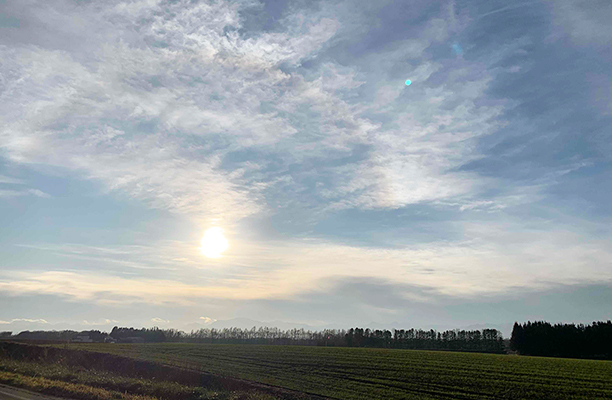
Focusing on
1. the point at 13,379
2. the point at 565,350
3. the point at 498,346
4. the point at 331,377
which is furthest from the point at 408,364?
the point at 498,346

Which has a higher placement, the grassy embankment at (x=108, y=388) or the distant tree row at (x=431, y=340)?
the grassy embankment at (x=108, y=388)

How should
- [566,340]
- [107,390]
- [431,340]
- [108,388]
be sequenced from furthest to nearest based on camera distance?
[431,340] < [566,340] < [108,388] < [107,390]

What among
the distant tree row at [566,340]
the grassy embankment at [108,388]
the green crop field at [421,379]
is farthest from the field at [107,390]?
the distant tree row at [566,340]

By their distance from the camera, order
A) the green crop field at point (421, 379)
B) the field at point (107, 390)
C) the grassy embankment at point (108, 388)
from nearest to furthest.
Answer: the field at point (107, 390) < the grassy embankment at point (108, 388) < the green crop field at point (421, 379)

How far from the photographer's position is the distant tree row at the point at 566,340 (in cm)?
10581

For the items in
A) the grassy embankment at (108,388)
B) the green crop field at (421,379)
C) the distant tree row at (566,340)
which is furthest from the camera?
the distant tree row at (566,340)

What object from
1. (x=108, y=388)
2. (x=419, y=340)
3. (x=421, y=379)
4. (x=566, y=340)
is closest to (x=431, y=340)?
(x=419, y=340)

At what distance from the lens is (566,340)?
109812mm

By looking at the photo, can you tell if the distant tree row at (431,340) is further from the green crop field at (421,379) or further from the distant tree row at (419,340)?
the green crop field at (421,379)

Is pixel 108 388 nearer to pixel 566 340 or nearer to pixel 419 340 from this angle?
pixel 566 340

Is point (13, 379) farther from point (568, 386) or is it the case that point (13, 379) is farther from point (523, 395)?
point (568, 386)

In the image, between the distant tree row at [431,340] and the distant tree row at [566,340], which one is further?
the distant tree row at [431,340]

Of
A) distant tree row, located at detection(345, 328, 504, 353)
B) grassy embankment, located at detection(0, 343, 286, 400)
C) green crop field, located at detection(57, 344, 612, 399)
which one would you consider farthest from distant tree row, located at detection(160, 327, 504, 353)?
grassy embankment, located at detection(0, 343, 286, 400)

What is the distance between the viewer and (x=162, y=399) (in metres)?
24.1
